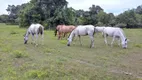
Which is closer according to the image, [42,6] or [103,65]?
[103,65]

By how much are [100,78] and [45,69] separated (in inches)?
80.0

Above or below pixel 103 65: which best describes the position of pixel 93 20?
above

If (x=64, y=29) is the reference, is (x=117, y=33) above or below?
below

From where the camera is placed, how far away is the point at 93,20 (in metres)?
Answer: 45.2

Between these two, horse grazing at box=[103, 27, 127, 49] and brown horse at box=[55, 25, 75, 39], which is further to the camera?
brown horse at box=[55, 25, 75, 39]

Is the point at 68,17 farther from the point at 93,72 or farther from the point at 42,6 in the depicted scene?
the point at 93,72

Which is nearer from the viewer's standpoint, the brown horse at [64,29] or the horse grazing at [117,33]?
the horse grazing at [117,33]

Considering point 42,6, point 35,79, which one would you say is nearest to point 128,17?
point 42,6

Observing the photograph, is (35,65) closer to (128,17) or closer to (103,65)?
(103,65)

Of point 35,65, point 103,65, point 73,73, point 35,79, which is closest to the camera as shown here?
point 35,79

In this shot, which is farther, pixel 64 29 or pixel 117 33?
pixel 64 29

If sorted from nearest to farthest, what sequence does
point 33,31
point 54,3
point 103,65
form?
point 103,65, point 33,31, point 54,3

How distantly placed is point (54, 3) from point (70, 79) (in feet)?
104

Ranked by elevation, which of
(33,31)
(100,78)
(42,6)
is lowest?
(100,78)
